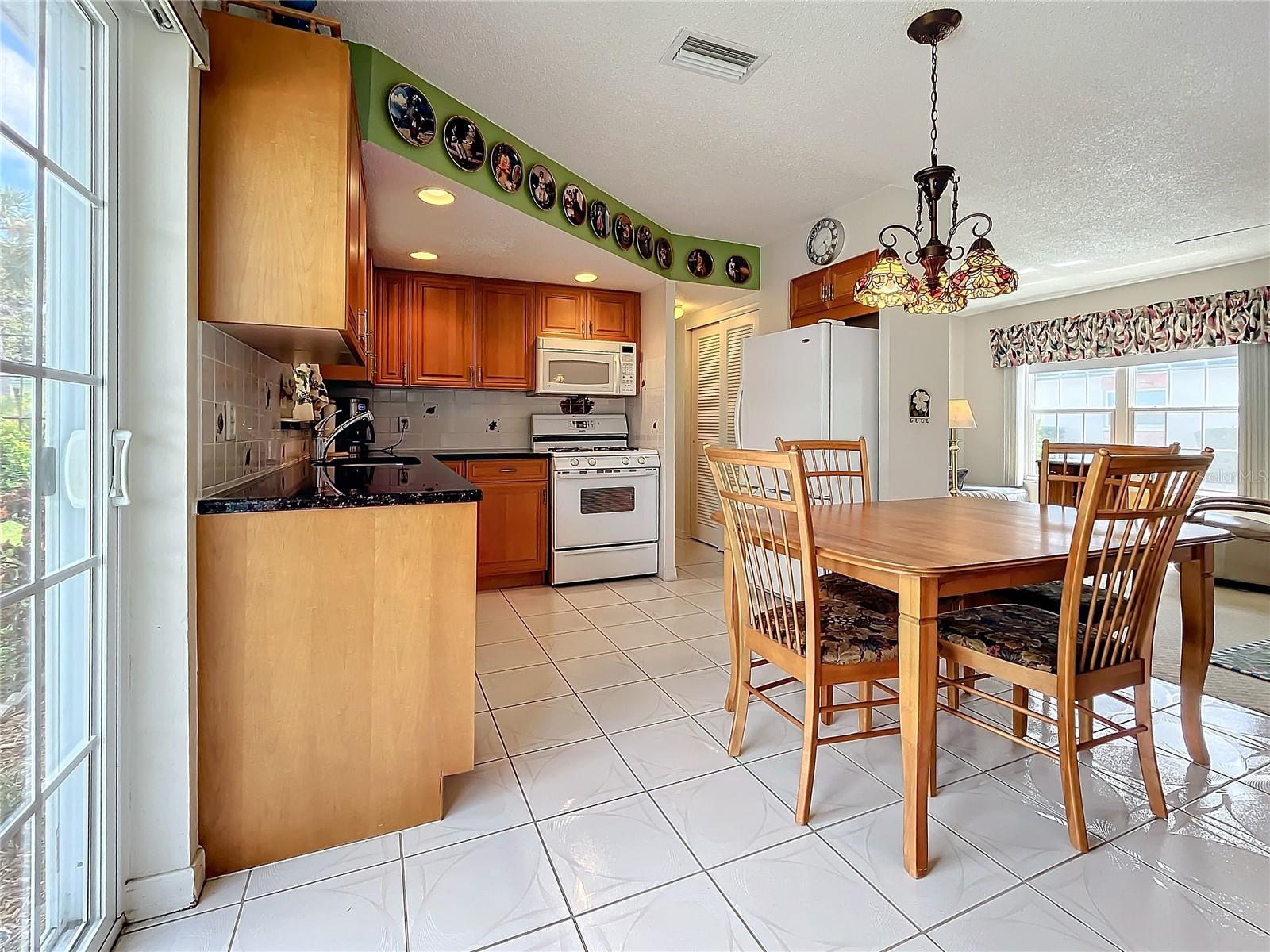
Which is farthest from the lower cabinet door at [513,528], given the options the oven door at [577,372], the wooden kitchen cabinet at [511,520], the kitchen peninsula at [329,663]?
the kitchen peninsula at [329,663]

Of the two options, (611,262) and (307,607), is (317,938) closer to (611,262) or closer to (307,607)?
(307,607)

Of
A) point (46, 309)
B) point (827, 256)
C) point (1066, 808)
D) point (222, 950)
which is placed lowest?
point (222, 950)

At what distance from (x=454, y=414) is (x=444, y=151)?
2280 millimetres

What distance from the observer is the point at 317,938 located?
1.25 metres

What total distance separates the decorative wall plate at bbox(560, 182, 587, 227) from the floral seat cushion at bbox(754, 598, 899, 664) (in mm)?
2336

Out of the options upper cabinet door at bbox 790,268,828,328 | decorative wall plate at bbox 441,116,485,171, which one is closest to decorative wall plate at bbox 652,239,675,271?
upper cabinet door at bbox 790,268,828,328

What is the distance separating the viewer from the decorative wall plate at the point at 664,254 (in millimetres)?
4133

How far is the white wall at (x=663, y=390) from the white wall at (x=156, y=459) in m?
3.20

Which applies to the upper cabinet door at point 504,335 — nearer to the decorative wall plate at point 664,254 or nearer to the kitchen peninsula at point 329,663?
the decorative wall plate at point 664,254

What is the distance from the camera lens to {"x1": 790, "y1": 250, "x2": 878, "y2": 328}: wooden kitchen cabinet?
348 centimetres

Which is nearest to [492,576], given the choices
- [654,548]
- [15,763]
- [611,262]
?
[654,548]

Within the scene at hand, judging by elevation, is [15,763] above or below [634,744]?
above

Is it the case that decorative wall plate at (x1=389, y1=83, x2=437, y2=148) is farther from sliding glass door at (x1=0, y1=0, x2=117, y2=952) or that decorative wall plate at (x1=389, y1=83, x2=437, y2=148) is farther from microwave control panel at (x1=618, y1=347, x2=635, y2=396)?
microwave control panel at (x1=618, y1=347, x2=635, y2=396)

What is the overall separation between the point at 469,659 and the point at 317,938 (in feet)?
2.07
